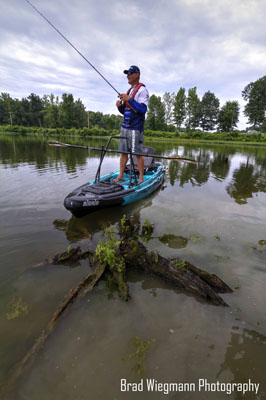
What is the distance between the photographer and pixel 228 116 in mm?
70438

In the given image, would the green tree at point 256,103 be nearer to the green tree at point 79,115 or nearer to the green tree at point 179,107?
the green tree at point 179,107

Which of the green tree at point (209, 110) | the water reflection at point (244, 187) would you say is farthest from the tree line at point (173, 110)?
the water reflection at point (244, 187)

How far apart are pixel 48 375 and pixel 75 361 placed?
271mm

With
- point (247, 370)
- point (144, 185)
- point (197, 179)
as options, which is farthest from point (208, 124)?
point (247, 370)

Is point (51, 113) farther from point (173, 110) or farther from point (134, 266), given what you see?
point (134, 266)

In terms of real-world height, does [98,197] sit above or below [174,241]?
above

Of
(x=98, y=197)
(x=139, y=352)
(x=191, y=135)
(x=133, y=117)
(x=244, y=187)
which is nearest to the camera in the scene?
(x=139, y=352)

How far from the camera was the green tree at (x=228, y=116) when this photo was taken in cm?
6962

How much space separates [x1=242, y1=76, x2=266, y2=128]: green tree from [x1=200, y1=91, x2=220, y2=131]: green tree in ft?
35.6

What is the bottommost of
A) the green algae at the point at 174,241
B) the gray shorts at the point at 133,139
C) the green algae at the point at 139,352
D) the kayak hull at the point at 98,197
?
the green algae at the point at 139,352

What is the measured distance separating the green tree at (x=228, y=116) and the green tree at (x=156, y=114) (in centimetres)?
2202

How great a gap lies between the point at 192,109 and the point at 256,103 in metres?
22.9

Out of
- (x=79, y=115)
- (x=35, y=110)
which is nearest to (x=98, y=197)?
(x=79, y=115)

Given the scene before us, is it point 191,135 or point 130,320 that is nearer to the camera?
point 130,320
